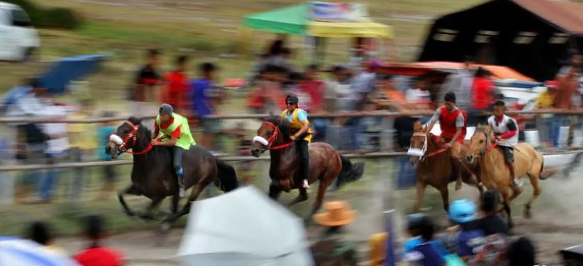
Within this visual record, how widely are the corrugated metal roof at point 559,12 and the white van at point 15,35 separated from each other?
458 inches

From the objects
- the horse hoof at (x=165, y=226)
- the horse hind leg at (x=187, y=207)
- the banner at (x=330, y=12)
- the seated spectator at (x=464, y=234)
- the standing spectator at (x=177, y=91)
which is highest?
the banner at (x=330, y=12)

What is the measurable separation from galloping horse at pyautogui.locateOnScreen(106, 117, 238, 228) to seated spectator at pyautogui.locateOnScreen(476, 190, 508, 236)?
15.4 feet

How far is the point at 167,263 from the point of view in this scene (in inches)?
542

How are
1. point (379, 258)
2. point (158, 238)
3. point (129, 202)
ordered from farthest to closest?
1. point (129, 202)
2. point (158, 238)
3. point (379, 258)

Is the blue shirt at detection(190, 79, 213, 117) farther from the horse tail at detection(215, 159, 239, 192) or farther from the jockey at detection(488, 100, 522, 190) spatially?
the jockey at detection(488, 100, 522, 190)

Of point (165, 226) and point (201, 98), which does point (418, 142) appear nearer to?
point (201, 98)

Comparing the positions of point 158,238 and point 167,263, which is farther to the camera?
point 158,238

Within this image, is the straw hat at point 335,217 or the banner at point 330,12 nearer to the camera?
the straw hat at point 335,217

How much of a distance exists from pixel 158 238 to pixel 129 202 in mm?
1492

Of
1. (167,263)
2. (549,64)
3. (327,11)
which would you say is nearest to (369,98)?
(167,263)

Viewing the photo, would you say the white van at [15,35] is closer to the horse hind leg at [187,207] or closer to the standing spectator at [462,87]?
the standing spectator at [462,87]

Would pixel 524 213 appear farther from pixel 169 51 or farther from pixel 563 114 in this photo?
pixel 169 51

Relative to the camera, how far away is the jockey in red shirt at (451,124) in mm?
15977

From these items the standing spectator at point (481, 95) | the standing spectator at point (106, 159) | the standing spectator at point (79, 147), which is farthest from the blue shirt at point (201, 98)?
the standing spectator at point (481, 95)
